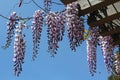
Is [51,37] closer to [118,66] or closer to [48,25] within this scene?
[48,25]

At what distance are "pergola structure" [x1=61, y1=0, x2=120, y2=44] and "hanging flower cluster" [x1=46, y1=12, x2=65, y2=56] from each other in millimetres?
417

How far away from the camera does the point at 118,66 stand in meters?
7.62

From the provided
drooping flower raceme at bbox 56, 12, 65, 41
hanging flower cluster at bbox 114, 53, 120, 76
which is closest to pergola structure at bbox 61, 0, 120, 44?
drooping flower raceme at bbox 56, 12, 65, 41

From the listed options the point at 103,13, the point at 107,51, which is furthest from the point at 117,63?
the point at 103,13

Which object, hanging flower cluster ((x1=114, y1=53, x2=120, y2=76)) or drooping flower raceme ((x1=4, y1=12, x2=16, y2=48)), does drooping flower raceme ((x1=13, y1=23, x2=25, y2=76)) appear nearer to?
drooping flower raceme ((x1=4, y1=12, x2=16, y2=48))

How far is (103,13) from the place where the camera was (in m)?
5.60

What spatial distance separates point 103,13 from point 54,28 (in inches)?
30.4

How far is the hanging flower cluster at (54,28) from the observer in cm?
544

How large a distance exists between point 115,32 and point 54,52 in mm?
1228

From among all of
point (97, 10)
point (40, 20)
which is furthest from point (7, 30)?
point (97, 10)

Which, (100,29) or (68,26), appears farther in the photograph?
(100,29)

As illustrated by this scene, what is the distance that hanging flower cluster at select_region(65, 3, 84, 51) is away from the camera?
5.42 metres

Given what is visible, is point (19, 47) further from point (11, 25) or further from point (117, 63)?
point (117, 63)

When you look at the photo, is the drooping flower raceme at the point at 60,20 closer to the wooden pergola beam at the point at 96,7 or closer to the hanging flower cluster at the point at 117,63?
the wooden pergola beam at the point at 96,7
